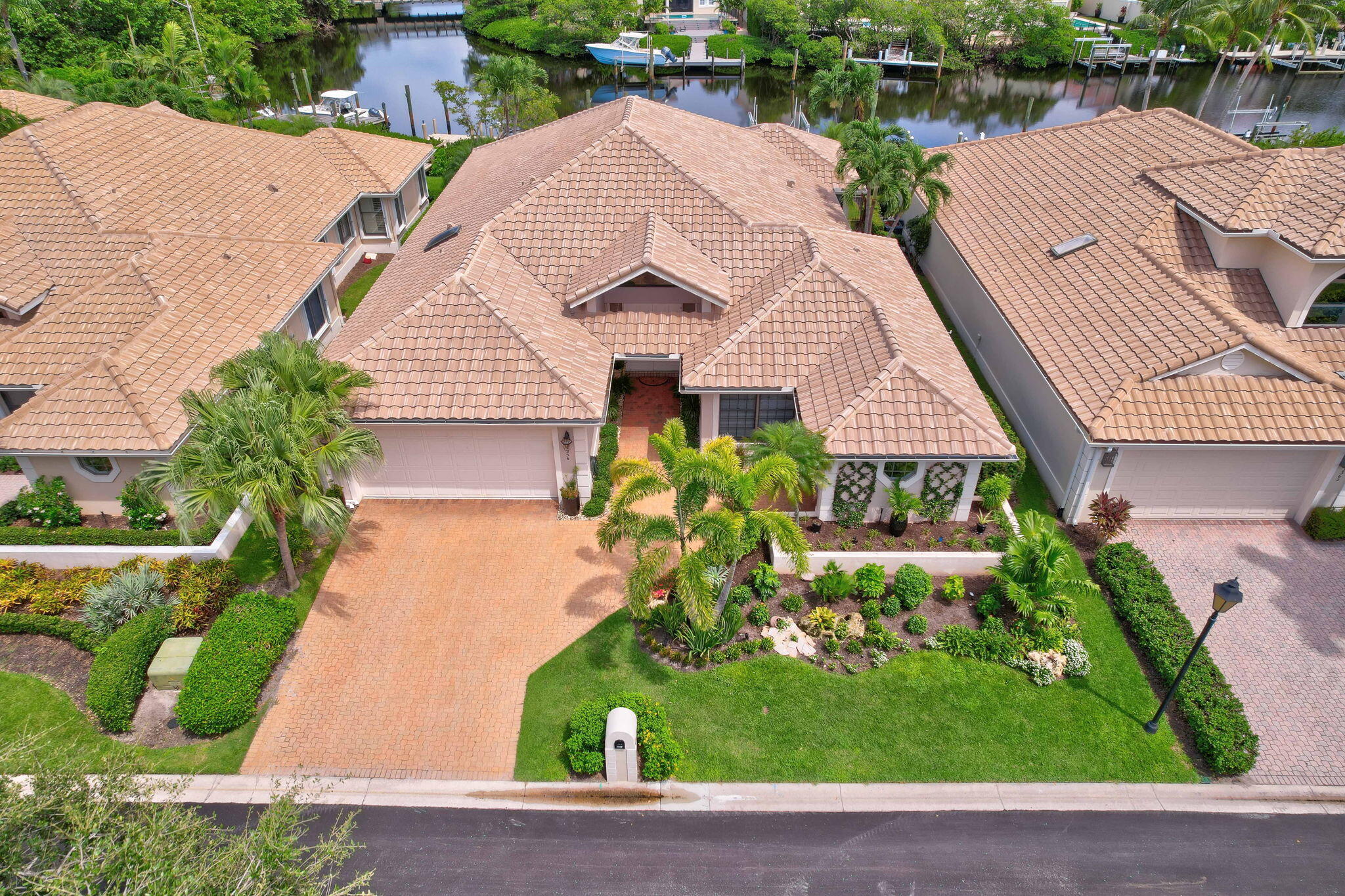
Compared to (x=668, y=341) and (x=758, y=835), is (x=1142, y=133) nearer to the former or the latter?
(x=668, y=341)

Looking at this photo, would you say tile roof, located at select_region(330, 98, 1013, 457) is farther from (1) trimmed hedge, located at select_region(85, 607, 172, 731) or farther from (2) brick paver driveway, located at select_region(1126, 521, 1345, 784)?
(1) trimmed hedge, located at select_region(85, 607, 172, 731)

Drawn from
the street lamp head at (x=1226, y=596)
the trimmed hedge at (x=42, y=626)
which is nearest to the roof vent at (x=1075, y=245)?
the street lamp head at (x=1226, y=596)

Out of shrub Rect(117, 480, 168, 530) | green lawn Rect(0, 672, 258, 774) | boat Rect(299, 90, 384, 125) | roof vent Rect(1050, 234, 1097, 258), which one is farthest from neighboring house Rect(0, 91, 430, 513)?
roof vent Rect(1050, 234, 1097, 258)

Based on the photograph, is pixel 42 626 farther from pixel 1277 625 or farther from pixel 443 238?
pixel 1277 625

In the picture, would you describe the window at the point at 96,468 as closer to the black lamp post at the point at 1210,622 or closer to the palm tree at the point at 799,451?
the palm tree at the point at 799,451

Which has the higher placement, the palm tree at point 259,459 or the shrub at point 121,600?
the palm tree at point 259,459

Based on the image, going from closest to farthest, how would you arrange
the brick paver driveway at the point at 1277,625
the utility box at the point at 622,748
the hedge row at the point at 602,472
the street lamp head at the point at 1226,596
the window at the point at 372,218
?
the street lamp head at the point at 1226,596
the utility box at the point at 622,748
the brick paver driveway at the point at 1277,625
the hedge row at the point at 602,472
the window at the point at 372,218

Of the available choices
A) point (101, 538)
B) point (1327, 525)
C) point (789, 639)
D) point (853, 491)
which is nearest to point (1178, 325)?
point (1327, 525)
